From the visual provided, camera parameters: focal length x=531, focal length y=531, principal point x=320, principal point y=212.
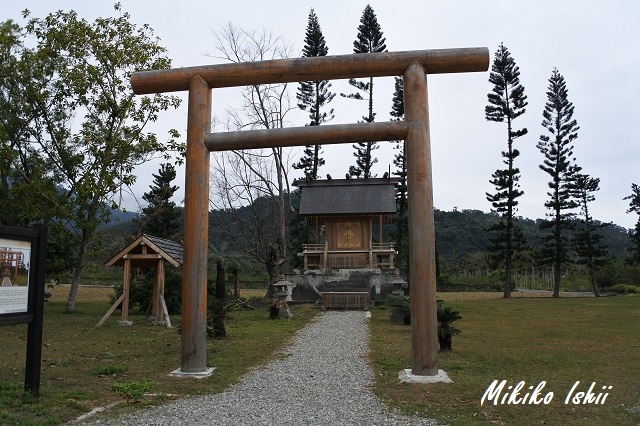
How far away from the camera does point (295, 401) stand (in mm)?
5953

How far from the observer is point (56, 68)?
61.2 ft

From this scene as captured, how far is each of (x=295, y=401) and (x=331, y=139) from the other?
141 inches

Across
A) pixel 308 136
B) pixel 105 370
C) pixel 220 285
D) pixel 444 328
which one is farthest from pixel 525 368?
pixel 220 285

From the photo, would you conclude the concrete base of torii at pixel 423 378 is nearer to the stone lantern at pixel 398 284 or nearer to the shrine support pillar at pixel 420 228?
the shrine support pillar at pixel 420 228

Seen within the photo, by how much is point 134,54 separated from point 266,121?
7328 millimetres

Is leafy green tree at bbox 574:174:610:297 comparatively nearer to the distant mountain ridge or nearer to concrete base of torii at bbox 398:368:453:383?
the distant mountain ridge

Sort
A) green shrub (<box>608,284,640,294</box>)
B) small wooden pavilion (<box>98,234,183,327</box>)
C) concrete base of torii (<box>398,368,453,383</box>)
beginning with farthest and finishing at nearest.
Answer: green shrub (<box>608,284,640,294</box>) → small wooden pavilion (<box>98,234,183,327</box>) → concrete base of torii (<box>398,368,453,383</box>)

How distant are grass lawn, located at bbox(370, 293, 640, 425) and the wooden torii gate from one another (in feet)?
3.19

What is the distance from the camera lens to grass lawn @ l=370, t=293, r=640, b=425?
17.6 ft

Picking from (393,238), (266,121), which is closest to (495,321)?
(266,121)

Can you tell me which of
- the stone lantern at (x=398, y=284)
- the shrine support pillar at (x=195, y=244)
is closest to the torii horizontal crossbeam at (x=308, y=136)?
the shrine support pillar at (x=195, y=244)

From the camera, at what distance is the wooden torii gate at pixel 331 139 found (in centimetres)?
696

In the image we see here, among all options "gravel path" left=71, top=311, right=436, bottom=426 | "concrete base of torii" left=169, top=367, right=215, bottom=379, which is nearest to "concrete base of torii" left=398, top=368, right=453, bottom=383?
"gravel path" left=71, top=311, right=436, bottom=426

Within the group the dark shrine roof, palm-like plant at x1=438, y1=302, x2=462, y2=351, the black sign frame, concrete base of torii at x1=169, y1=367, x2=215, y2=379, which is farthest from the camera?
the dark shrine roof
